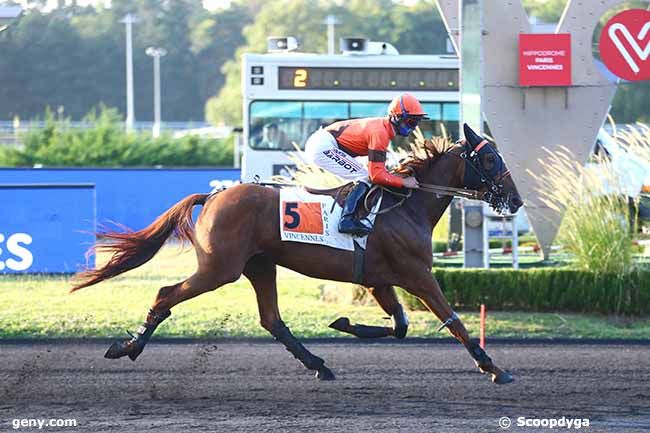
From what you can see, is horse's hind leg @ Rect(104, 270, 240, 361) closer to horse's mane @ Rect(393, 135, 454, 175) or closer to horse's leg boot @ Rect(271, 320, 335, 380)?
horse's leg boot @ Rect(271, 320, 335, 380)

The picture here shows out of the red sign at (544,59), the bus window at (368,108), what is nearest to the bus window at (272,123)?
the bus window at (368,108)

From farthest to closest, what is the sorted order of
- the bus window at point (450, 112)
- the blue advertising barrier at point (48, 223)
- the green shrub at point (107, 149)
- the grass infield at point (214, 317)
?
the green shrub at point (107, 149), the bus window at point (450, 112), the blue advertising barrier at point (48, 223), the grass infield at point (214, 317)

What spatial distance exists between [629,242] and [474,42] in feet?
9.23

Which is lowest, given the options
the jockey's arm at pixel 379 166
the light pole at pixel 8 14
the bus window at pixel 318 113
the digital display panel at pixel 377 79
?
the jockey's arm at pixel 379 166

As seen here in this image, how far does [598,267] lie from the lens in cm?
1147

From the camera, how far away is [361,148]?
8273 millimetres

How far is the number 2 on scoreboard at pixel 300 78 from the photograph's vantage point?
19.1 meters

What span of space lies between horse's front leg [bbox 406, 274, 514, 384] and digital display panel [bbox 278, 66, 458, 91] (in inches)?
455

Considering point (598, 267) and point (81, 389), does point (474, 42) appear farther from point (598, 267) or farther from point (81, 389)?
point (81, 389)

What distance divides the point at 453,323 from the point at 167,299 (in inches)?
78.2

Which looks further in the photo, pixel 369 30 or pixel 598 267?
pixel 369 30

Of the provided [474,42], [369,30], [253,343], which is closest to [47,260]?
[253,343]

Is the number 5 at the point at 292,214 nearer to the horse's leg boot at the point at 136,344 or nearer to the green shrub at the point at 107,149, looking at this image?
the horse's leg boot at the point at 136,344

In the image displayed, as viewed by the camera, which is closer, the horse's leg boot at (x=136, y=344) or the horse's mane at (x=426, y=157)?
the horse's leg boot at (x=136, y=344)
